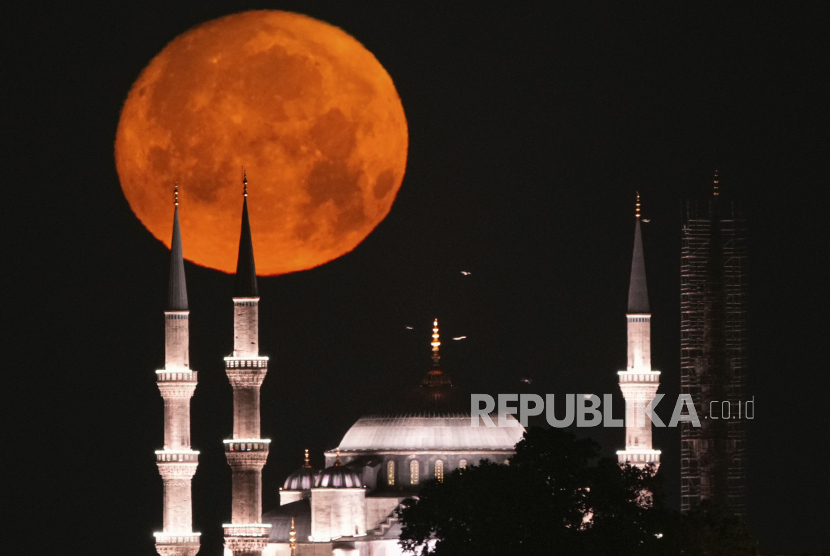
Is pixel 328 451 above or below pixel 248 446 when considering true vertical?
above

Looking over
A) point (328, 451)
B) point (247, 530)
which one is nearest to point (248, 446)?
point (247, 530)

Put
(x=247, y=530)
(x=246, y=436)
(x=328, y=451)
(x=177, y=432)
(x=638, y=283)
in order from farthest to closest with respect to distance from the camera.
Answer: (x=328, y=451)
(x=638, y=283)
(x=177, y=432)
(x=246, y=436)
(x=247, y=530)

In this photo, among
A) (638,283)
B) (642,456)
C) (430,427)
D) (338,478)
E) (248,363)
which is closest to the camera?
(248,363)

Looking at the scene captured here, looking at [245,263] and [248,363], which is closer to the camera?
[248,363]

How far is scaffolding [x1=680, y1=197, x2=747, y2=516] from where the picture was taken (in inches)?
2400

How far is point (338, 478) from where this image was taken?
6397 centimetres

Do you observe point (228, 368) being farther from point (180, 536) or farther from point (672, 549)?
point (672, 549)

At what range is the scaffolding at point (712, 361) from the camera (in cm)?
6097

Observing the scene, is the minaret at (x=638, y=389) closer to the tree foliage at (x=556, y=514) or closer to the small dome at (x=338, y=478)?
the small dome at (x=338, y=478)

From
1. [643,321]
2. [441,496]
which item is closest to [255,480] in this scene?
[643,321]

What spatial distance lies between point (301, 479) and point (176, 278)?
9.67 m

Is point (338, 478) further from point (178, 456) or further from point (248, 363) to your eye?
point (248, 363)

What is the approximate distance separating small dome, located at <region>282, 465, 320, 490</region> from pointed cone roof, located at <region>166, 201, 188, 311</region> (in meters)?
8.90

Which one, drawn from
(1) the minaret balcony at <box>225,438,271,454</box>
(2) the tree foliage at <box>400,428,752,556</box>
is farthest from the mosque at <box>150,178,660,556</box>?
(2) the tree foliage at <box>400,428,752,556</box>
